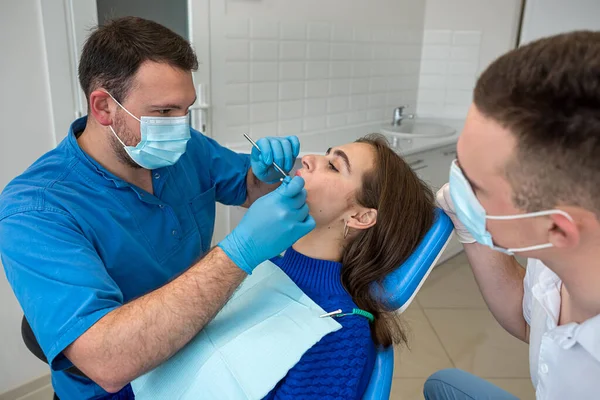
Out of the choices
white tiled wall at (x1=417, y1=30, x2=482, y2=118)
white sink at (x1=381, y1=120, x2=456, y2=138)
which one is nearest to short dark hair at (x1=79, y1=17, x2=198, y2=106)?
white sink at (x1=381, y1=120, x2=456, y2=138)

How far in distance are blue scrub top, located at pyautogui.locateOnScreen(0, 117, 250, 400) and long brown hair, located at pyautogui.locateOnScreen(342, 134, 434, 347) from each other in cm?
51

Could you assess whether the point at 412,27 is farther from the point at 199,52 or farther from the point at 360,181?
the point at 360,181

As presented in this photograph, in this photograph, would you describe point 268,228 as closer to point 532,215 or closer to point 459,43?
point 532,215

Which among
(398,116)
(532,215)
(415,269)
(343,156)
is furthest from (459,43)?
(532,215)

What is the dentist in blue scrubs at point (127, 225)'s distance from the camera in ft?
3.07

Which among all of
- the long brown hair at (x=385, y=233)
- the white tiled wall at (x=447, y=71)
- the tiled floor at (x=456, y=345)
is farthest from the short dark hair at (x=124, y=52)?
the white tiled wall at (x=447, y=71)

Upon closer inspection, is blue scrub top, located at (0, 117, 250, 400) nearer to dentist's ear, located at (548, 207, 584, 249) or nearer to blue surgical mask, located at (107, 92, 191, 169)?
blue surgical mask, located at (107, 92, 191, 169)

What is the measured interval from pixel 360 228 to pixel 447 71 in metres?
2.65

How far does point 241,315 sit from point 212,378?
0.18m

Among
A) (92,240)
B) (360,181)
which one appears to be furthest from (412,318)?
(92,240)

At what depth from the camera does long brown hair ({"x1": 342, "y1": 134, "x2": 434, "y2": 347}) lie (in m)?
1.26

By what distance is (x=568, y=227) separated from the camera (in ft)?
2.33

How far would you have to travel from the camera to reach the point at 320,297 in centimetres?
122

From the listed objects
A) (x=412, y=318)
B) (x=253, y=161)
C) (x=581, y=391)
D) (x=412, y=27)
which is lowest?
(x=412, y=318)
